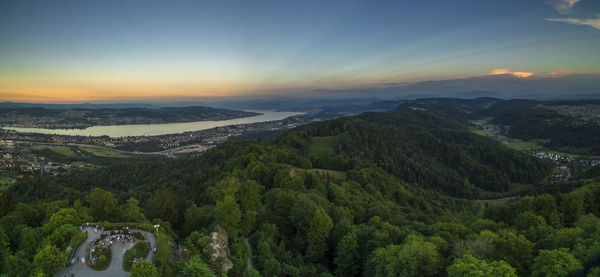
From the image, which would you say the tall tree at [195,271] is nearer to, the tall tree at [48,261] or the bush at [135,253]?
the bush at [135,253]

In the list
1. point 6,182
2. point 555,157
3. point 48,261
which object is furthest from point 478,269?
point 555,157

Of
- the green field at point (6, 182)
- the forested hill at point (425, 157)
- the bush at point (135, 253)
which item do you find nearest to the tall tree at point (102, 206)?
the bush at point (135, 253)

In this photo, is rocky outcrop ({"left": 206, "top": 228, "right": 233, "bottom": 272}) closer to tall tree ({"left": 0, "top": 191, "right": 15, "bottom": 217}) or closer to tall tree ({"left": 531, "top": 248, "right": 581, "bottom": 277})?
tall tree ({"left": 0, "top": 191, "right": 15, "bottom": 217})

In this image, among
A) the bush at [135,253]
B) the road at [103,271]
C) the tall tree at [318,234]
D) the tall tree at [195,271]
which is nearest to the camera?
the tall tree at [195,271]

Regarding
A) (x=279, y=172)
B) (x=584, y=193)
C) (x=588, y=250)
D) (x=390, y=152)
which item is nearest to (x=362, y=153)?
(x=390, y=152)

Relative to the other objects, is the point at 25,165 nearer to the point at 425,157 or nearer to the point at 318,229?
A: the point at 318,229

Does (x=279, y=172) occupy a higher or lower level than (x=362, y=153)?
higher

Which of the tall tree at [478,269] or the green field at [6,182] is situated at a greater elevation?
the tall tree at [478,269]

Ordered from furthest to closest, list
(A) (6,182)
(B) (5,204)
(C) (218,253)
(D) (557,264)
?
1. (A) (6,182)
2. (B) (5,204)
3. (C) (218,253)
4. (D) (557,264)

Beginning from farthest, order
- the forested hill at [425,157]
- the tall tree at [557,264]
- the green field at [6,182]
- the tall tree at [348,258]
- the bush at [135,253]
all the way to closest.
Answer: the forested hill at [425,157]
the green field at [6,182]
the tall tree at [348,258]
the bush at [135,253]
the tall tree at [557,264]

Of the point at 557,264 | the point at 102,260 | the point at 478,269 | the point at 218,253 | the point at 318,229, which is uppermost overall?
the point at 102,260

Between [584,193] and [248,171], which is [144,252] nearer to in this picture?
[248,171]
